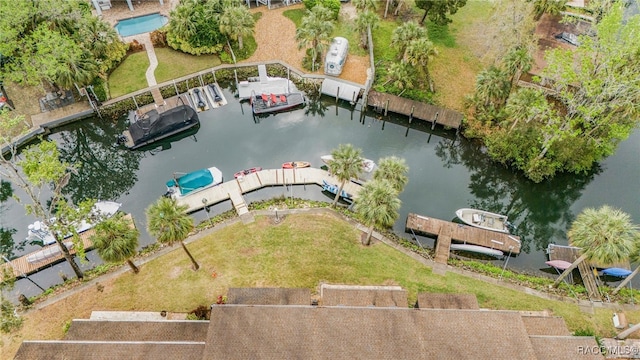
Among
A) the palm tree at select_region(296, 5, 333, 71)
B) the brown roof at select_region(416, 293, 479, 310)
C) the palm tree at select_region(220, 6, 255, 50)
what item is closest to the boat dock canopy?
the palm tree at select_region(296, 5, 333, 71)

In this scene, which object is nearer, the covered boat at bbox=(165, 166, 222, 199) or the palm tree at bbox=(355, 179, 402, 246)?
the palm tree at bbox=(355, 179, 402, 246)

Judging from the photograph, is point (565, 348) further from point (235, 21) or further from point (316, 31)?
point (235, 21)

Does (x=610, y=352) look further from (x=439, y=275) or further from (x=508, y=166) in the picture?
(x=508, y=166)

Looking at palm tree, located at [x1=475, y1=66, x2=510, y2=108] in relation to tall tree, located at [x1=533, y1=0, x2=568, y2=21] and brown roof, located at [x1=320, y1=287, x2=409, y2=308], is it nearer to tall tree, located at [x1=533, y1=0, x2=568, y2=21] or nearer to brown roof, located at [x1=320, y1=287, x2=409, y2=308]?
tall tree, located at [x1=533, y1=0, x2=568, y2=21]

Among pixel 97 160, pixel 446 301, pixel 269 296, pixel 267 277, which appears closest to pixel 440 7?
pixel 446 301

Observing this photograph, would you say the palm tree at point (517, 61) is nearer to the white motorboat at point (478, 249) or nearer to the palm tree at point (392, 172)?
the palm tree at point (392, 172)
